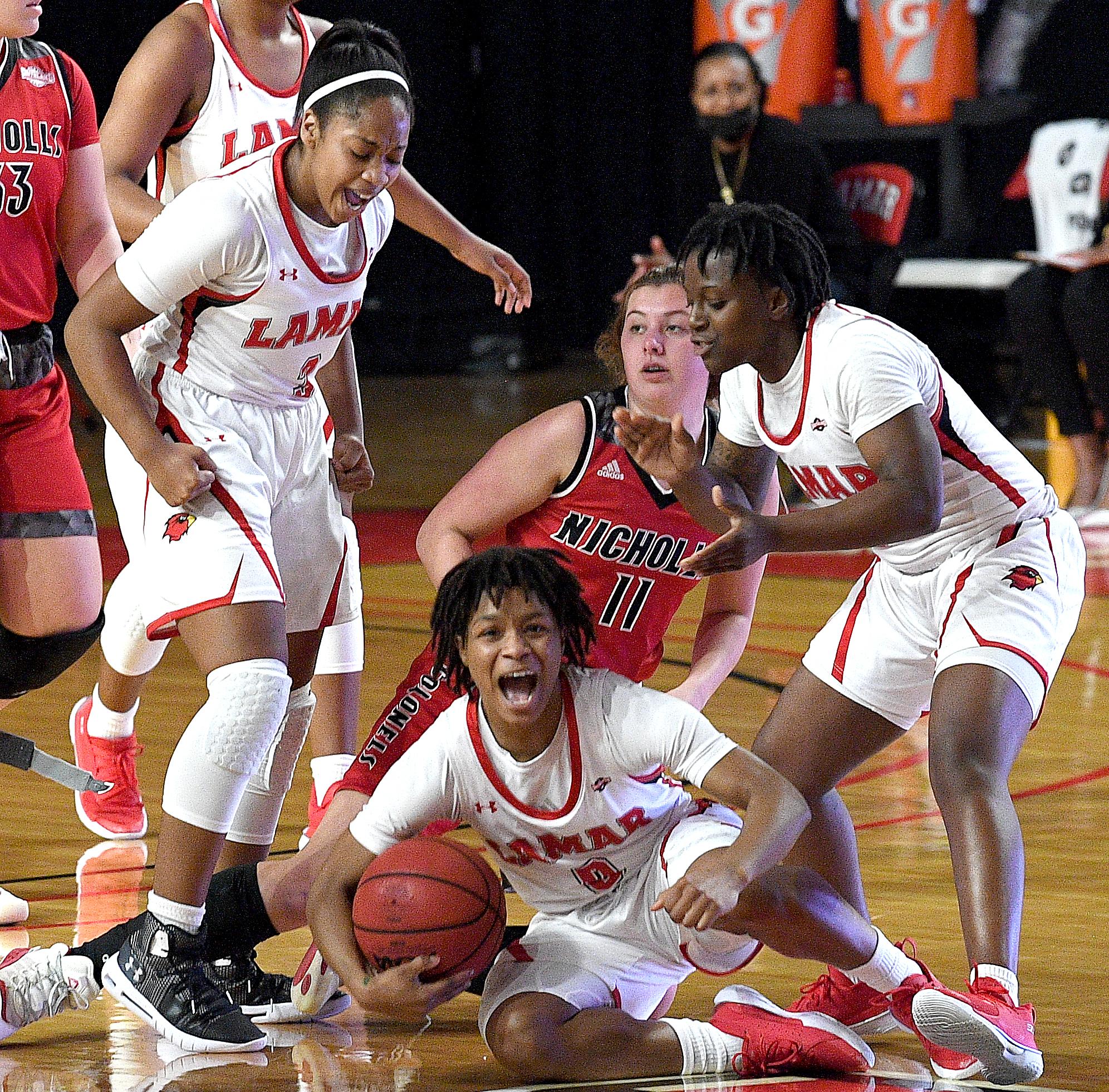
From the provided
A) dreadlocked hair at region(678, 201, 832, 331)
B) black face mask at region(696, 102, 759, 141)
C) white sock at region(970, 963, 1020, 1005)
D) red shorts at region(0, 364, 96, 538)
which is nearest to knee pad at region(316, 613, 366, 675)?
red shorts at region(0, 364, 96, 538)

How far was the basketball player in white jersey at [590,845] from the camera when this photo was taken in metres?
3.21

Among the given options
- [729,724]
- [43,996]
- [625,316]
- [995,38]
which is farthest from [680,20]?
[43,996]

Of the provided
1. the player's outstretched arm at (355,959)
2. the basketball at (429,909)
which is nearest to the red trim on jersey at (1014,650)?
the basketball at (429,909)

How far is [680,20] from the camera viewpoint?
15211 mm

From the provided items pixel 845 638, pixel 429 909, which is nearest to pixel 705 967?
pixel 429 909

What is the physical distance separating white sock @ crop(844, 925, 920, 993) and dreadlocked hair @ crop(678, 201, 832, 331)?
102 centimetres

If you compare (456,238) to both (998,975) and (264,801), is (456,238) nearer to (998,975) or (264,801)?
(264,801)

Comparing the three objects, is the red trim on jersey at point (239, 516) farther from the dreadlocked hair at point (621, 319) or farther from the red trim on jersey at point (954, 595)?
the red trim on jersey at point (954, 595)

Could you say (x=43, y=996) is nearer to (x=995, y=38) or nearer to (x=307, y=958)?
(x=307, y=958)

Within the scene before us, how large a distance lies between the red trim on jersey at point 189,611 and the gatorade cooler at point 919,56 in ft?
30.9

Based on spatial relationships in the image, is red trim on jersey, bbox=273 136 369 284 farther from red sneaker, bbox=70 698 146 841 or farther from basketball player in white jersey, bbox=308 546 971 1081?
red sneaker, bbox=70 698 146 841

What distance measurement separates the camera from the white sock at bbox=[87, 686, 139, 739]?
4.73 meters

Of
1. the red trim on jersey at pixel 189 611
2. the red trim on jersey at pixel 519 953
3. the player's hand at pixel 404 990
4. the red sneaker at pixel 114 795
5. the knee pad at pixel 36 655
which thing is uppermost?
the red trim on jersey at pixel 189 611

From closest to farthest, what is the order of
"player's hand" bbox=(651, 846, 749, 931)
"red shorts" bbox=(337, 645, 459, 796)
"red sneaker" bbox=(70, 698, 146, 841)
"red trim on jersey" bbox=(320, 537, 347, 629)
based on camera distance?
"player's hand" bbox=(651, 846, 749, 931) < "red shorts" bbox=(337, 645, 459, 796) < "red trim on jersey" bbox=(320, 537, 347, 629) < "red sneaker" bbox=(70, 698, 146, 841)
